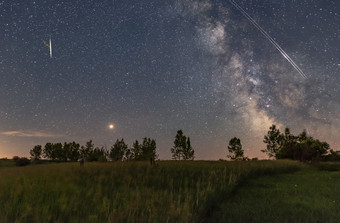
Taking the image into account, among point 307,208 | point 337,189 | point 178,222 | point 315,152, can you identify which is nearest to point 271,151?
point 315,152

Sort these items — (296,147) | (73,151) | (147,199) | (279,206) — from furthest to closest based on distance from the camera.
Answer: (73,151) < (296,147) < (279,206) < (147,199)

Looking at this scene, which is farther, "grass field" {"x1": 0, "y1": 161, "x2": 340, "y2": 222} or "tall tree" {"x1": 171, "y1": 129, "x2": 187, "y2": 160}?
"tall tree" {"x1": 171, "y1": 129, "x2": 187, "y2": 160}

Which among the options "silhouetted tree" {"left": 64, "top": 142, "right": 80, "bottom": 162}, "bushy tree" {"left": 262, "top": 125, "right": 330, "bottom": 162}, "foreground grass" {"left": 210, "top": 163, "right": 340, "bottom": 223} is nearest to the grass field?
"foreground grass" {"left": 210, "top": 163, "right": 340, "bottom": 223}

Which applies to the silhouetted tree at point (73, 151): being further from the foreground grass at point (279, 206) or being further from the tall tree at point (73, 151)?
the foreground grass at point (279, 206)

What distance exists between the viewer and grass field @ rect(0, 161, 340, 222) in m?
4.04

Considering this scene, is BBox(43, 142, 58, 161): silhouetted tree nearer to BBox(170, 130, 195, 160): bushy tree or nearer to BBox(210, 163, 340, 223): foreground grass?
BBox(170, 130, 195, 160): bushy tree

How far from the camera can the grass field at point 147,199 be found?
4035 millimetres

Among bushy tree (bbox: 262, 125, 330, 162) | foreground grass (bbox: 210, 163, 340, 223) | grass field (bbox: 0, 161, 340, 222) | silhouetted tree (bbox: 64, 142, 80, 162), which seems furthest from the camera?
silhouetted tree (bbox: 64, 142, 80, 162)

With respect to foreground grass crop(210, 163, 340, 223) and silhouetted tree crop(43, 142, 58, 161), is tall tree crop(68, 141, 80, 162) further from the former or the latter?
foreground grass crop(210, 163, 340, 223)

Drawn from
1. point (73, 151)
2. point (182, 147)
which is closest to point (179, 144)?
point (182, 147)

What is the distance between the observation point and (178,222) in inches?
169

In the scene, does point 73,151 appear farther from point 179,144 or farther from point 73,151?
point 179,144

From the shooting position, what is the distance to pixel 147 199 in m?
4.88

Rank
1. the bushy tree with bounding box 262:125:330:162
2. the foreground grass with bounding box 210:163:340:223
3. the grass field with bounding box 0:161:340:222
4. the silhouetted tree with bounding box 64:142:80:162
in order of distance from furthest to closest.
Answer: the silhouetted tree with bounding box 64:142:80:162, the bushy tree with bounding box 262:125:330:162, the foreground grass with bounding box 210:163:340:223, the grass field with bounding box 0:161:340:222
